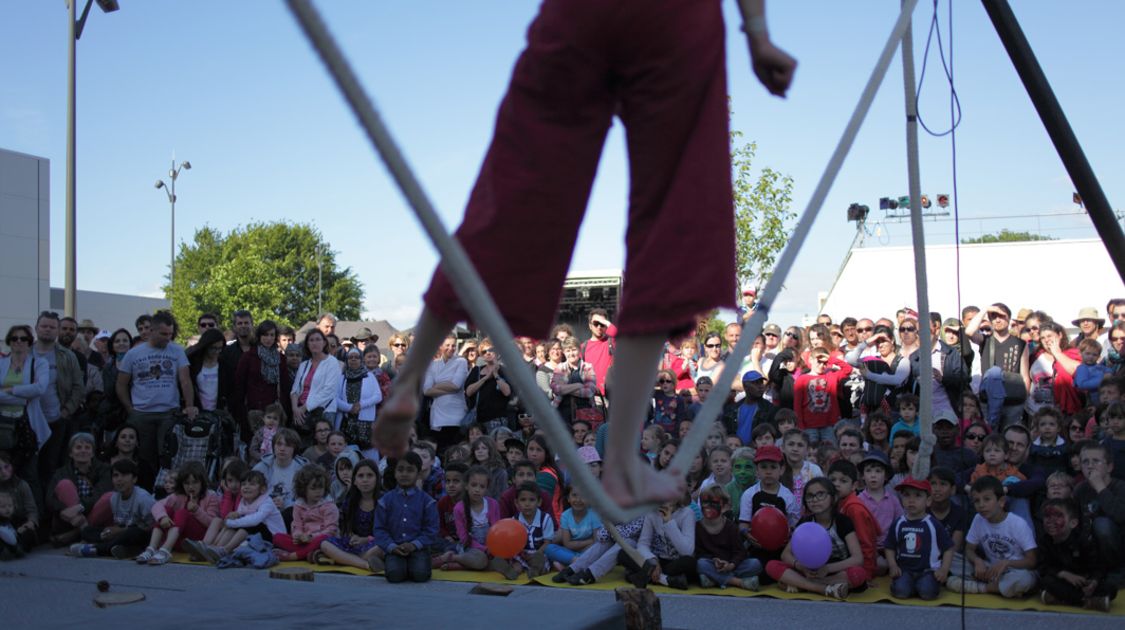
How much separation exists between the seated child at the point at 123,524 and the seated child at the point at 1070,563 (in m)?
5.40

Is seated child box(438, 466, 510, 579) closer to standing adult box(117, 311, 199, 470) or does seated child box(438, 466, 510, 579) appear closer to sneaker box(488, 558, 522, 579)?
sneaker box(488, 558, 522, 579)

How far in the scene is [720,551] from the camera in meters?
5.79

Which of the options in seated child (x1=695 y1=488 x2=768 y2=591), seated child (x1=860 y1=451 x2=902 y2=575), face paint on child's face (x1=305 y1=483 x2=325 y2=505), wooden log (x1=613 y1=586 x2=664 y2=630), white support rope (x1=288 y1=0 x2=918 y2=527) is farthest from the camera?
face paint on child's face (x1=305 y1=483 x2=325 y2=505)

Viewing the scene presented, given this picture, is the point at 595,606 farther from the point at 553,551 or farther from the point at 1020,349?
the point at 1020,349

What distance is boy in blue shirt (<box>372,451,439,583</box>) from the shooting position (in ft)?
19.8

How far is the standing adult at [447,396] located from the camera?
25.6ft

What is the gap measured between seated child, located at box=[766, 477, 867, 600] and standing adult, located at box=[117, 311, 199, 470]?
429cm

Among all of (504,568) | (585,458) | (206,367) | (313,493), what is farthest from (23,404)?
(585,458)

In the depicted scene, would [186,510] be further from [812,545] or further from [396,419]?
[396,419]

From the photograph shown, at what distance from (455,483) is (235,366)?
2.31m

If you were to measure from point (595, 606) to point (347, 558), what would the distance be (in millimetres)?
3311

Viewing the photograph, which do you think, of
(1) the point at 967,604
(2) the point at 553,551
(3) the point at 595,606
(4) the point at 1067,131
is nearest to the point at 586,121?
(3) the point at 595,606

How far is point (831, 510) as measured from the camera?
5660mm

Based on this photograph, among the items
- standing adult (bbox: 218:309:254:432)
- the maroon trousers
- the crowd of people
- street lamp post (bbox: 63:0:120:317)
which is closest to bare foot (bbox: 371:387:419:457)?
the maroon trousers
